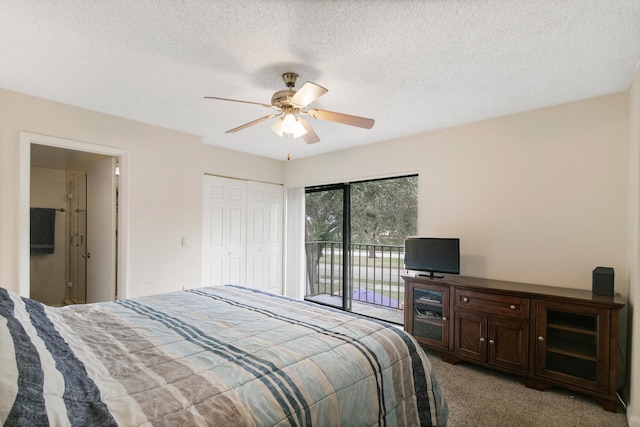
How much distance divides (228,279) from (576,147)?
4404mm

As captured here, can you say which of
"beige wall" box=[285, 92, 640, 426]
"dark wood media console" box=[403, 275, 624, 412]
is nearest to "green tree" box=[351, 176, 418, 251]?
"beige wall" box=[285, 92, 640, 426]

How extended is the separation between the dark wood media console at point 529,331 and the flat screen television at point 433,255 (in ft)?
0.47

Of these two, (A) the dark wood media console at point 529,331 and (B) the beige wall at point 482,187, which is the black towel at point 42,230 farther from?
(A) the dark wood media console at point 529,331

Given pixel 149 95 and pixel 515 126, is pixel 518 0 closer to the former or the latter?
pixel 515 126

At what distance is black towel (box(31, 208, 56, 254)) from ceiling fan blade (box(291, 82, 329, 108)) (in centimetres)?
469

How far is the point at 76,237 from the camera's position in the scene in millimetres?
4715

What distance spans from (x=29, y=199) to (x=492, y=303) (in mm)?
4392

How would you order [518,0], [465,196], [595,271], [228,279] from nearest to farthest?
[518,0] → [595,271] → [465,196] → [228,279]

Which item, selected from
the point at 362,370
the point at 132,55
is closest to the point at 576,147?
the point at 362,370

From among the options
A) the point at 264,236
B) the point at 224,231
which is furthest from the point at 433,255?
the point at 224,231

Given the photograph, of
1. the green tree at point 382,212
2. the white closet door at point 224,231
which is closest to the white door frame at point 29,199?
the white closet door at point 224,231

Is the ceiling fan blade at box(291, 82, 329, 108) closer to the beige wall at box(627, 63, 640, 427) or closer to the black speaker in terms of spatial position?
the beige wall at box(627, 63, 640, 427)

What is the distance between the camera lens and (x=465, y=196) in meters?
3.32

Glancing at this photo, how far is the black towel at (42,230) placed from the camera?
14.7ft
